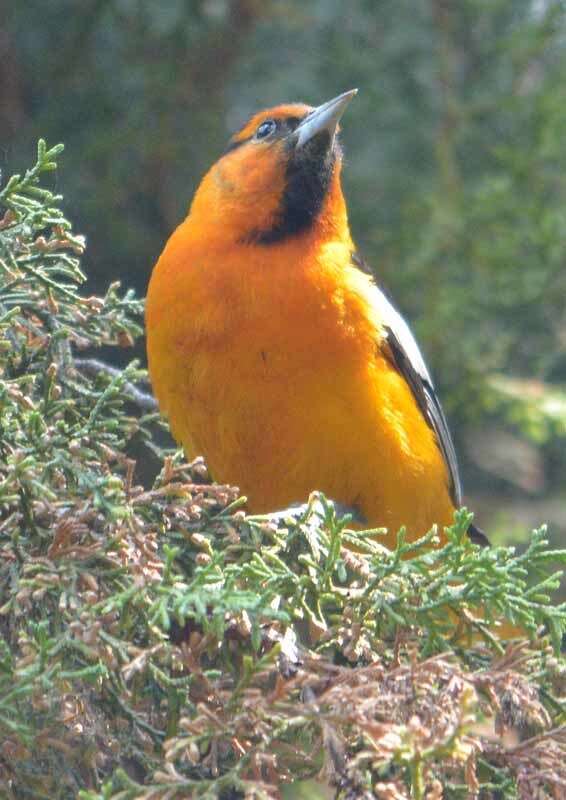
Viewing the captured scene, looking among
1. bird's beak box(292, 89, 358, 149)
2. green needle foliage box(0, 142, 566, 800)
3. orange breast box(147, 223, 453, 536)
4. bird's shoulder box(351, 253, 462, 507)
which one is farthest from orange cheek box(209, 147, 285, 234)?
green needle foliage box(0, 142, 566, 800)

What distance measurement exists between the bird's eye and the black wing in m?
0.66

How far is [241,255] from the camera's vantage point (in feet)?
12.9

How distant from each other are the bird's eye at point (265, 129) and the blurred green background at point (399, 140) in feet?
4.01

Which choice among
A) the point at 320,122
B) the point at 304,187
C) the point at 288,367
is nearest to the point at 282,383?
the point at 288,367

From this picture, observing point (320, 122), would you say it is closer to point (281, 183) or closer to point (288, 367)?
point (281, 183)

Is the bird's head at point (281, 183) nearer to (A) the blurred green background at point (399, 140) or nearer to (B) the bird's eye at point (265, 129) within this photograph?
(B) the bird's eye at point (265, 129)

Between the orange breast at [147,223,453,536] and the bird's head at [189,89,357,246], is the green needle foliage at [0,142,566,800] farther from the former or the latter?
the bird's head at [189,89,357,246]

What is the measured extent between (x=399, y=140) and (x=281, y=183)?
202 centimetres

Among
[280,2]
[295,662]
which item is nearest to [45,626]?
[295,662]

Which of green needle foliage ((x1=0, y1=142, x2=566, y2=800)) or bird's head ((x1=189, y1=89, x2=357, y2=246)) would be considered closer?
green needle foliage ((x1=0, y1=142, x2=566, y2=800))

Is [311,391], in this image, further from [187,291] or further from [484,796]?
[484,796]

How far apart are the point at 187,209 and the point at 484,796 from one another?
3.74 metres

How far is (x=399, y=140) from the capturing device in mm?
6078

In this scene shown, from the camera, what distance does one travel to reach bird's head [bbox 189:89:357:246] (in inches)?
162
